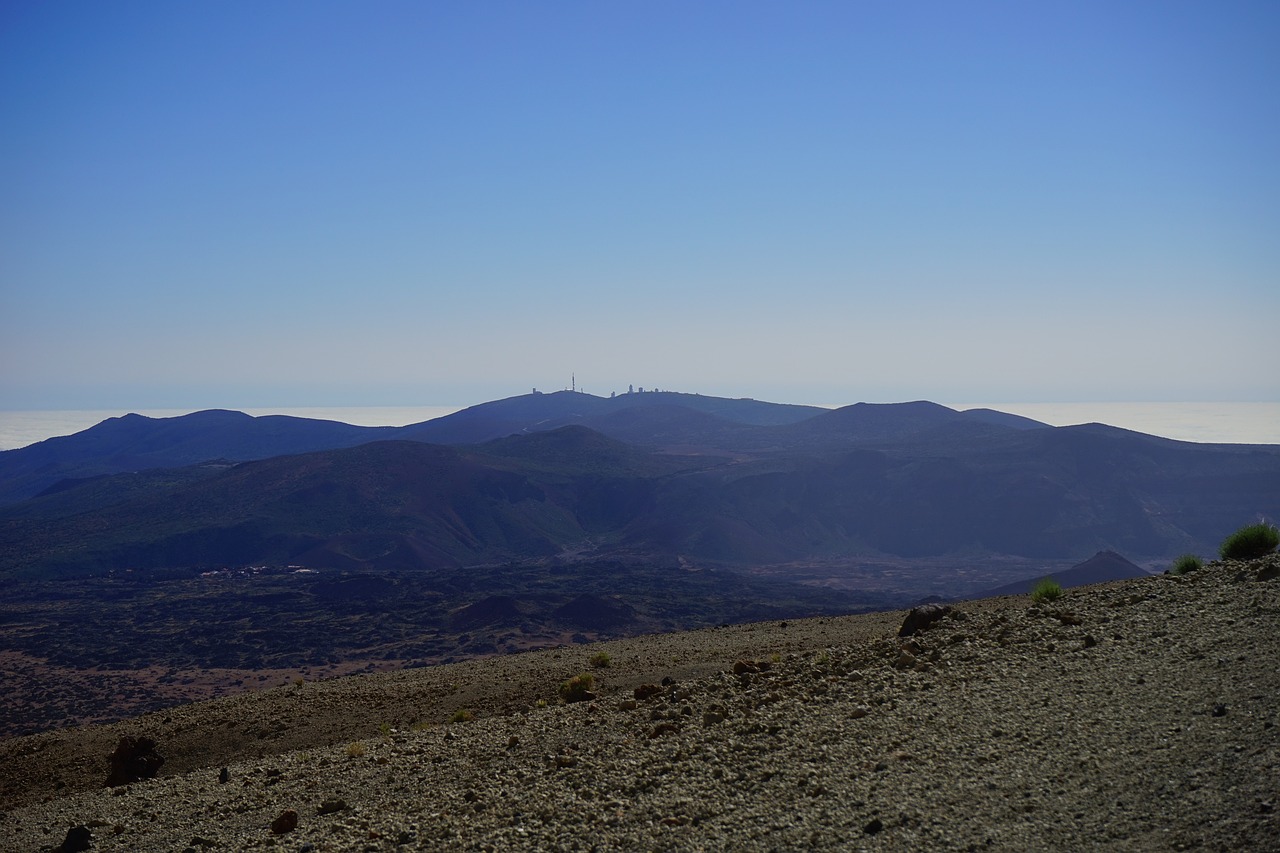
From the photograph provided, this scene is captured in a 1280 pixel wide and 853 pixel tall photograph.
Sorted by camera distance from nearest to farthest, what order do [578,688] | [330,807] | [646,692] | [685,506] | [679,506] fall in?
[330,807] → [646,692] → [578,688] → [685,506] → [679,506]

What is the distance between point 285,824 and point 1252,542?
→ 1530 centimetres

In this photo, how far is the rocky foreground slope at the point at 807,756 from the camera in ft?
25.0

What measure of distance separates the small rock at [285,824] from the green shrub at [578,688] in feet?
16.2

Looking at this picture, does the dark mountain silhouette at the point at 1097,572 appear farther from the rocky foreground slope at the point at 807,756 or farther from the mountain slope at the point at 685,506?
the rocky foreground slope at the point at 807,756

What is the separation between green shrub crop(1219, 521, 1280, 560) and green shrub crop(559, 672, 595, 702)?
10.7 metres

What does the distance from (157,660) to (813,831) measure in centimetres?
6325

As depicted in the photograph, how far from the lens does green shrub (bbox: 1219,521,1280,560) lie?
A: 15.7 meters

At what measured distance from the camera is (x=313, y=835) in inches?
376

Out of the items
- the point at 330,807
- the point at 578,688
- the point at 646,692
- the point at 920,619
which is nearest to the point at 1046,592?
the point at 920,619

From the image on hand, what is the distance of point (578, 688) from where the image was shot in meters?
14.7

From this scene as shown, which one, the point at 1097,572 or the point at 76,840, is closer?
the point at 76,840

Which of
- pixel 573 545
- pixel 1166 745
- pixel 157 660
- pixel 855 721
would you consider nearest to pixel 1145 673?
pixel 1166 745

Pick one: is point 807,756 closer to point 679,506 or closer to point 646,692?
point 646,692

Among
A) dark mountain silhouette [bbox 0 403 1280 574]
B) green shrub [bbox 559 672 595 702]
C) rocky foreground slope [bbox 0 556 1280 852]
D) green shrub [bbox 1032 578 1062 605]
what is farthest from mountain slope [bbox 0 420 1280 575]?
green shrub [bbox 1032 578 1062 605]
